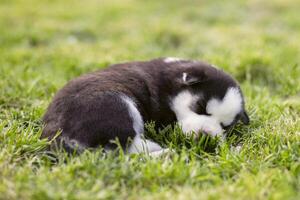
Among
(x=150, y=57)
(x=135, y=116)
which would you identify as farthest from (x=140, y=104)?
(x=150, y=57)

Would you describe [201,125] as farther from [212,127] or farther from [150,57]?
[150,57]

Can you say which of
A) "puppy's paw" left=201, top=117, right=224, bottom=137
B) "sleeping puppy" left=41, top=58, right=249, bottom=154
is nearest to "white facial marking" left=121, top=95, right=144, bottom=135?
"sleeping puppy" left=41, top=58, right=249, bottom=154

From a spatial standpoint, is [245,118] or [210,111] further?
[245,118]

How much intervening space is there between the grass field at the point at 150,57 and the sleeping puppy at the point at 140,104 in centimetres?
19

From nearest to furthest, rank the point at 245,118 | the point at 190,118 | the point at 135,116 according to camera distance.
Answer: the point at 135,116
the point at 190,118
the point at 245,118

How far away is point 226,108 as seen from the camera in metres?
4.73

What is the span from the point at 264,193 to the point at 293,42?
5550 mm

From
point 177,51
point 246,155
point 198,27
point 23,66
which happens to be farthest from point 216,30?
point 246,155

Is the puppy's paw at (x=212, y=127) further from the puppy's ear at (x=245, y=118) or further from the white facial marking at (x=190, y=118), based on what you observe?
the puppy's ear at (x=245, y=118)

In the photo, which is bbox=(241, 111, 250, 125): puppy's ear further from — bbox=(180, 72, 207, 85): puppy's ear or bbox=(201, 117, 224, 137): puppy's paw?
bbox=(180, 72, 207, 85): puppy's ear

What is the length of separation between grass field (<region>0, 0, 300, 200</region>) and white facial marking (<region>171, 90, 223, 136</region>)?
5.2 inches

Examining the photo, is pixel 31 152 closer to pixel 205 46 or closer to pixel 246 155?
pixel 246 155

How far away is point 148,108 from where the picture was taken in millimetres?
4758

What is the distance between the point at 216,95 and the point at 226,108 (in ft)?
0.56
